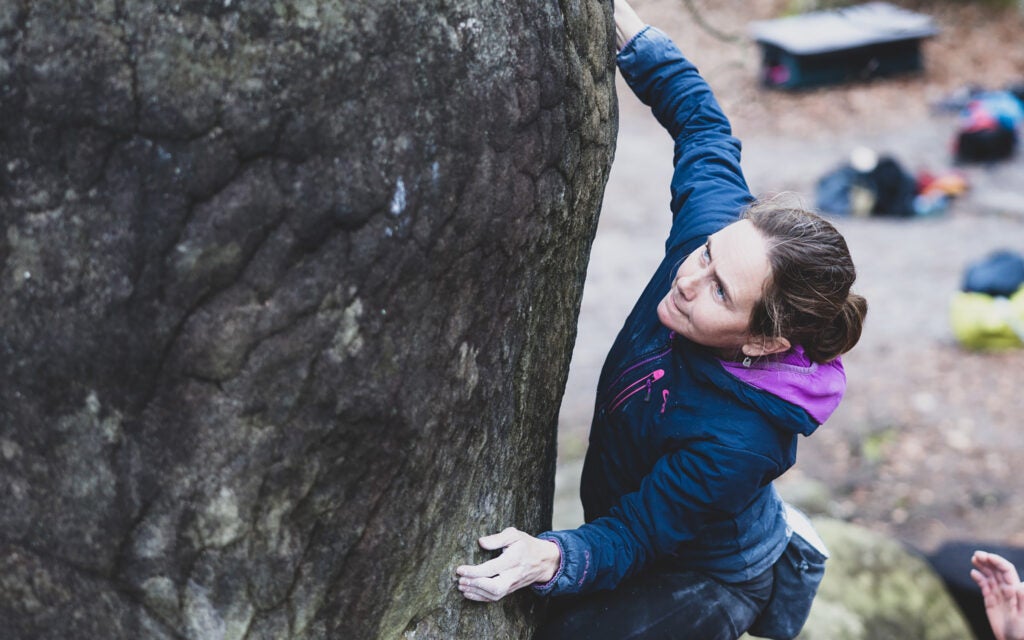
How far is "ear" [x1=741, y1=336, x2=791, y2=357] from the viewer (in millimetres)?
2453

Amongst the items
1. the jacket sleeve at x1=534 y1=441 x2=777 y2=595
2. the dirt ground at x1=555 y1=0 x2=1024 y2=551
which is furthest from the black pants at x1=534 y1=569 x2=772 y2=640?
the dirt ground at x1=555 y1=0 x2=1024 y2=551

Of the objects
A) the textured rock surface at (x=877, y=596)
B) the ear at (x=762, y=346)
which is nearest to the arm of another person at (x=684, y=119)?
the ear at (x=762, y=346)

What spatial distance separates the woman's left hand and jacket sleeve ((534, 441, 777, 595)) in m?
0.03

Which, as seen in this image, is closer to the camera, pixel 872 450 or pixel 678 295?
pixel 678 295

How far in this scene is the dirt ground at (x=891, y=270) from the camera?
680cm

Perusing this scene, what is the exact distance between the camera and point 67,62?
1.77 m

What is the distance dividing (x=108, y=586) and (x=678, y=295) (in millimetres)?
1454

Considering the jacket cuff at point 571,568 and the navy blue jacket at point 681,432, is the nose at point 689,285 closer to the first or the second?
the navy blue jacket at point 681,432

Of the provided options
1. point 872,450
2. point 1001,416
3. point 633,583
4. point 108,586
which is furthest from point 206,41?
point 1001,416

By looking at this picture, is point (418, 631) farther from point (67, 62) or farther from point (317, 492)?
point (67, 62)

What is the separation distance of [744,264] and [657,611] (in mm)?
975

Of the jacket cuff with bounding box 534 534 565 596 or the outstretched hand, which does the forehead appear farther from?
the outstretched hand

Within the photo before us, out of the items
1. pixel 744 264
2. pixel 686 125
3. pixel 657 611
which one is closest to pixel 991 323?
pixel 686 125

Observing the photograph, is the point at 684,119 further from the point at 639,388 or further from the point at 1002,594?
the point at 1002,594
